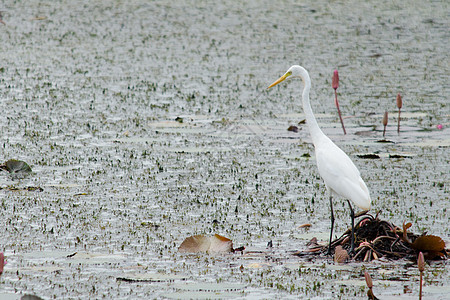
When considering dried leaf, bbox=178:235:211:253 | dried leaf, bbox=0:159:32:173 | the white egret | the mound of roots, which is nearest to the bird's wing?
the white egret

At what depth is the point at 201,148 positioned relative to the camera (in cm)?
742

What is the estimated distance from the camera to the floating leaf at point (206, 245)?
15.3 feet

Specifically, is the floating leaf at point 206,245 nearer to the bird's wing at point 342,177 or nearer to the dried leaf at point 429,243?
the bird's wing at point 342,177

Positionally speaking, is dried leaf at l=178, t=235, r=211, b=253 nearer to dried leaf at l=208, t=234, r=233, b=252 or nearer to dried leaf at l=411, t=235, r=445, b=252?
dried leaf at l=208, t=234, r=233, b=252

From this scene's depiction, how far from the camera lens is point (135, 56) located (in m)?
12.2

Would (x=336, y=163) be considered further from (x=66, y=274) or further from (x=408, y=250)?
(x=66, y=274)

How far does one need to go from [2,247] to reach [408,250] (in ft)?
7.93

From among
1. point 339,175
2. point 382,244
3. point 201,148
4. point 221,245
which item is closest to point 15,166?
point 201,148

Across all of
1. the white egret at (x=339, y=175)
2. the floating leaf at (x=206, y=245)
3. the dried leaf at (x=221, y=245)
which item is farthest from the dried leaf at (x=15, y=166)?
the white egret at (x=339, y=175)

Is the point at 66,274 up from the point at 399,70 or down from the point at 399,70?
down

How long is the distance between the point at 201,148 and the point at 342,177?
278 centimetres

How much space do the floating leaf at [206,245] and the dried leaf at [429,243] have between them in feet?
3.53

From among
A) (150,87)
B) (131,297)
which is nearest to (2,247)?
(131,297)

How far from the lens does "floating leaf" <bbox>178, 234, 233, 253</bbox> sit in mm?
4672
